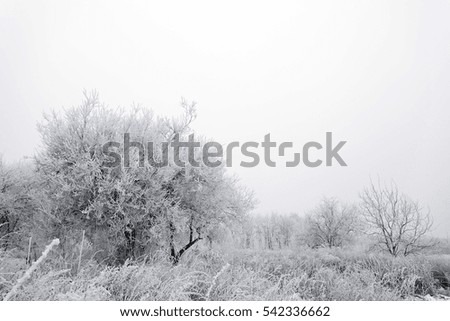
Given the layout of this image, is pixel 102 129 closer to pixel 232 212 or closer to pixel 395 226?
pixel 232 212

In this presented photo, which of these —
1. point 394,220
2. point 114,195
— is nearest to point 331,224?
point 394,220

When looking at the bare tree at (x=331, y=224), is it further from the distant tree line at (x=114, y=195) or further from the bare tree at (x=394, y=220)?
the distant tree line at (x=114, y=195)

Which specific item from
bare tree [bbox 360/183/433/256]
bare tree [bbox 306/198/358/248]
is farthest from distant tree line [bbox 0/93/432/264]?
bare tree [bbox 306/198/358/248]

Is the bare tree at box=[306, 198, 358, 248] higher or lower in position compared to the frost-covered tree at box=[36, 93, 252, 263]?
lower

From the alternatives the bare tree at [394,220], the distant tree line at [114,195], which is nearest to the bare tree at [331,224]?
the bare tree at [394,220]

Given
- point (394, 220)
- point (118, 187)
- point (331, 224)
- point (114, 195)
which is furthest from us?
point (331, 224)

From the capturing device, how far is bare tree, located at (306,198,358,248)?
3650 centimetres

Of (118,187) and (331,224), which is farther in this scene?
(331,224)

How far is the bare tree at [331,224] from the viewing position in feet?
120

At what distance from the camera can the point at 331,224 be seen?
37500 millimetres

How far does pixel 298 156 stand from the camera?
15367 millimetres

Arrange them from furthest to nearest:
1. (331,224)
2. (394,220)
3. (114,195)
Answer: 1. (331,224)
2. (394,220)
3. (114,195)

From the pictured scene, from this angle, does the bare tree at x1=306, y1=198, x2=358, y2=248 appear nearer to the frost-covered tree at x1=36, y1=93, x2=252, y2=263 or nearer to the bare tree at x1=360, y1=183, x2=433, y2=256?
the bare tree at x1=360, y1=183, x2=433, y2=256

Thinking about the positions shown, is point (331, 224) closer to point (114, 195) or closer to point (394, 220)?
point (394, 220)
